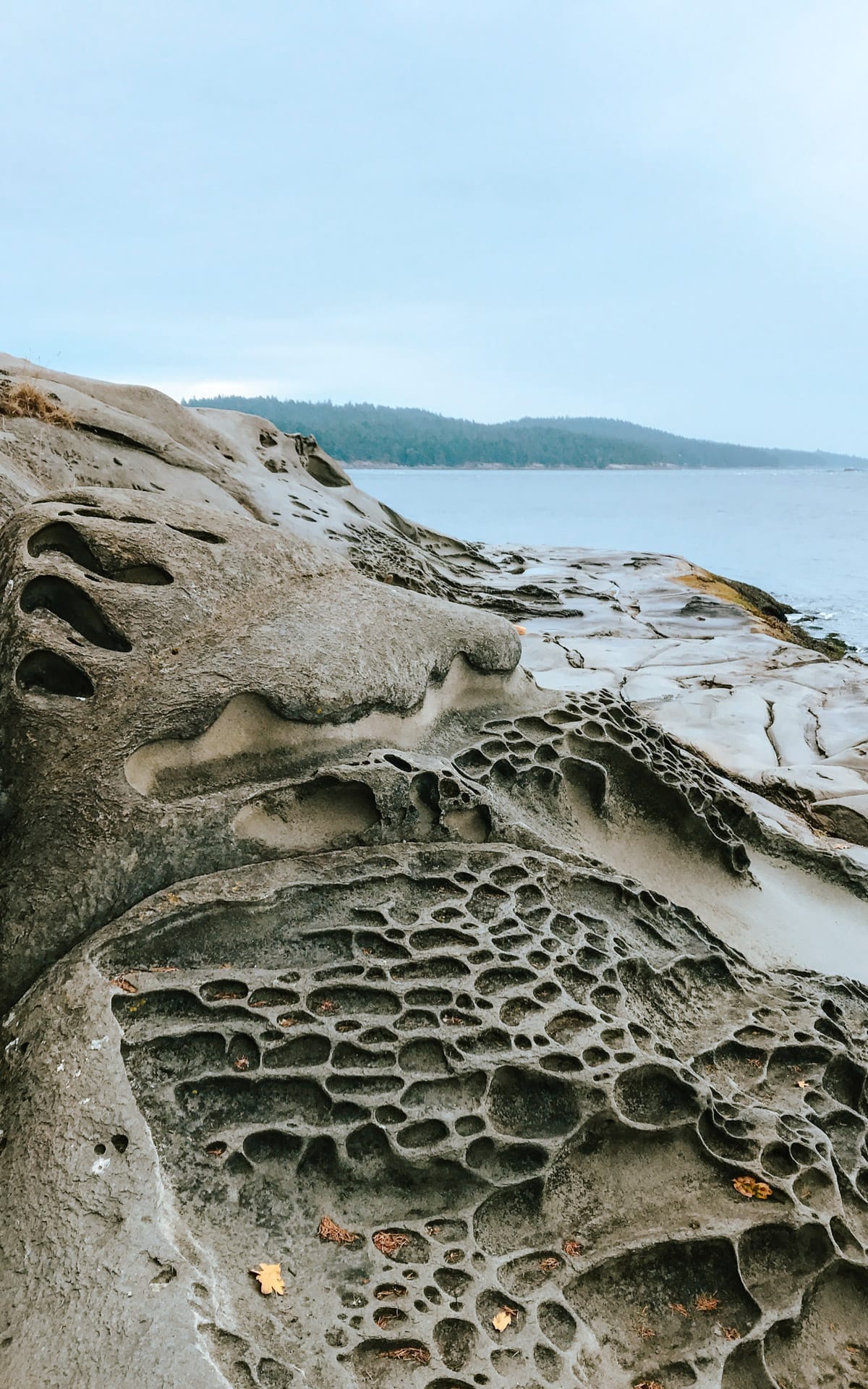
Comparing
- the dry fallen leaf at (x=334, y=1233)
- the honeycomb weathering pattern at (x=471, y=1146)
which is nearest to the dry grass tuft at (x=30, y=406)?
the honeycomb weathering pattern at (x=471, y=1146)

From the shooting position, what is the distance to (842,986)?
3268mm

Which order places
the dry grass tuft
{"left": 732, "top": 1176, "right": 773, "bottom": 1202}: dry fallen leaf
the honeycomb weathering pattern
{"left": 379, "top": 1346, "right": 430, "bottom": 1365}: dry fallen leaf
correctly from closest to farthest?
1. {"left": 379, "top": 1346, "right": 430, "bottom": 1365}: dry fallen leaf
2. the honeycomb weathering pattern
3. {"left": 732, "top": 1176, "right": 773, "bottom": 1202}: dry fallen leaf
4. the dry grass tuft

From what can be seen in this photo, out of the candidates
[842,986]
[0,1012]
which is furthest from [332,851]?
[842,986]

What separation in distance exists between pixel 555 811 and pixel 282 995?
4.66 ft

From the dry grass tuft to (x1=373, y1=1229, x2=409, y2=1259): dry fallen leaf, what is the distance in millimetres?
6059

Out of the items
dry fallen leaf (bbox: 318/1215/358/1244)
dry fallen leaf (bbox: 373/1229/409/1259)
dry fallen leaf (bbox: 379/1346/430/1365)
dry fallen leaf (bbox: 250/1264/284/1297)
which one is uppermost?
dry fallen leaf (bbox: 250/1264/284/1297)

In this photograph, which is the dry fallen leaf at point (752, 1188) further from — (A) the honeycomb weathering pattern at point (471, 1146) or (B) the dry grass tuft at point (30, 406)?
(B) the dry grass tuft at point (30, 406)

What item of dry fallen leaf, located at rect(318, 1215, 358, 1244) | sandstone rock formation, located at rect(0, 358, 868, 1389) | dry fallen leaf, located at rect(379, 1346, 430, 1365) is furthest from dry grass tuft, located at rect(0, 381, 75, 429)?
dry fallen leaf, located at rect(379, 1346, 430, 1365)

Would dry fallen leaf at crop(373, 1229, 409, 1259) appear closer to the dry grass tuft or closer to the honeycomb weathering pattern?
the honeycomb weathering pattern

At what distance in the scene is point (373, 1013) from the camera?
2.26 meters

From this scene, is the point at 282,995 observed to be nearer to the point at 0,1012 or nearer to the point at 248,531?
the point at 0,1012

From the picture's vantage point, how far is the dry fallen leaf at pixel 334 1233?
1903 millimetres

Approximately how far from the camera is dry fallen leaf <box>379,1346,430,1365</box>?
5.63 ft

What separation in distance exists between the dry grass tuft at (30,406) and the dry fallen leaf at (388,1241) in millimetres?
6059
